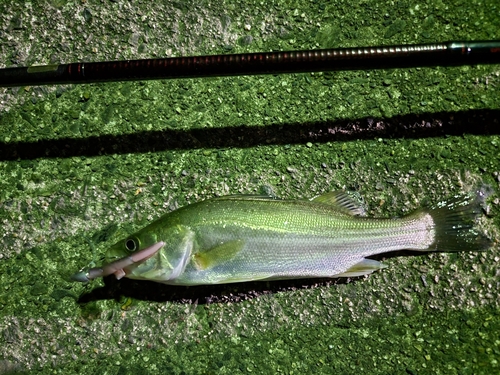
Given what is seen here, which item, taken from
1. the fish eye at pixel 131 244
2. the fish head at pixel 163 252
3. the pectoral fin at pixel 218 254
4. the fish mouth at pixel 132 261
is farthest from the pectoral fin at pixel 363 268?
the fish eye at pixel 131 244

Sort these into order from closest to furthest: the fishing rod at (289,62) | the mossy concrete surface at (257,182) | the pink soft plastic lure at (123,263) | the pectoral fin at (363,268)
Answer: the fishing rod at (289,62), the pink soft plastic lure at (123,263), the pectoral fin at (363,268), the mossy concrete surface at (257,182)

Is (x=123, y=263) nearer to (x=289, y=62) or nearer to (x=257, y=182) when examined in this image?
(x=257, y=182)

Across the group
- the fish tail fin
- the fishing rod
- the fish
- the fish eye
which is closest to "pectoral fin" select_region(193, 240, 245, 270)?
the fish

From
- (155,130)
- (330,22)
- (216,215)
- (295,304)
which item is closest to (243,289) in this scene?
(295,304)

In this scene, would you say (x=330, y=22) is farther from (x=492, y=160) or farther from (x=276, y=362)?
(x=276, y=362)

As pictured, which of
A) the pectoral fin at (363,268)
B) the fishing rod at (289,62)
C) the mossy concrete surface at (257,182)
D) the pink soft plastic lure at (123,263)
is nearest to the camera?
the fishing rod at (289,62)

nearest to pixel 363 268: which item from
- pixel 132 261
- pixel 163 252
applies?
pixel 163 252

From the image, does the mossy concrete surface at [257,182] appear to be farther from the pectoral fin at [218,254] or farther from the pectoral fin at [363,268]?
the pectoral fin at [218,254]
